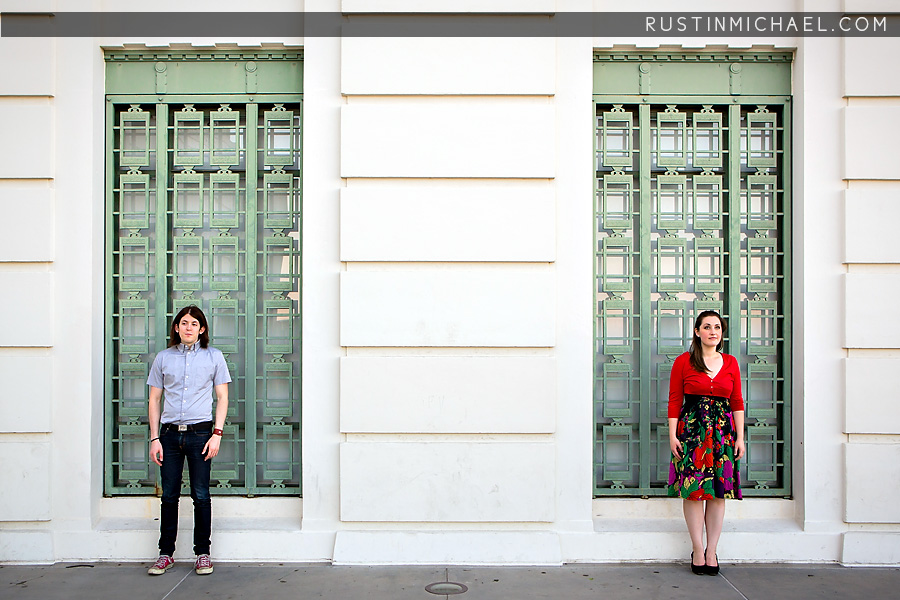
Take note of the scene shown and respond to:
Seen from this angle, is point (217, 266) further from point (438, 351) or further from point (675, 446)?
point (675, 446)

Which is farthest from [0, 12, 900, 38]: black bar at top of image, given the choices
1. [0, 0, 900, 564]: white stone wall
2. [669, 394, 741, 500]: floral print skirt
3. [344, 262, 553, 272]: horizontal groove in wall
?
[669, 394, 741, 500]: floral print skirt

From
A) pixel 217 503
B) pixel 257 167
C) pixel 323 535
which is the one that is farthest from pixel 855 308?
pixel 217 503

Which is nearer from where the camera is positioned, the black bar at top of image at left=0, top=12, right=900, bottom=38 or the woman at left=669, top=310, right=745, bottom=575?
the woman at left=669, top=310, right=745, bottom=575

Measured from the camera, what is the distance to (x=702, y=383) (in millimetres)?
4992

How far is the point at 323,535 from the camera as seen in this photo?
536 centimetres

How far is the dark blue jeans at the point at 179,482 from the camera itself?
5066 mm

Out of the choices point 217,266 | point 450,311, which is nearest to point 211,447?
point 217,266

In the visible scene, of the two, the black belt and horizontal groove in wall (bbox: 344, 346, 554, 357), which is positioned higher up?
horizontal groove in wall (bbox: 344, 346, 554, 357)

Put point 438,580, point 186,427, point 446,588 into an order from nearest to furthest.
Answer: point 446,588 < point 438,580 < point 186,427

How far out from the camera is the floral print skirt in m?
4.98

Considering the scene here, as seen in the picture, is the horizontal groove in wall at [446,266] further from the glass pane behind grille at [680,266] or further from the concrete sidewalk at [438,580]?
the concrete sidewalk at [438,580]

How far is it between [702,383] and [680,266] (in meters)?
1.18

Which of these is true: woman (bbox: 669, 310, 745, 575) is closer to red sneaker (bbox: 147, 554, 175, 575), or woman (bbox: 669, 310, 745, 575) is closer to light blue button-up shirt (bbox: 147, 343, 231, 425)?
light blue button-up shirt (bbox: 147, 343, 231, 425)

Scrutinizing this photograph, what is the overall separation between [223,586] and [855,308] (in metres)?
5.21
